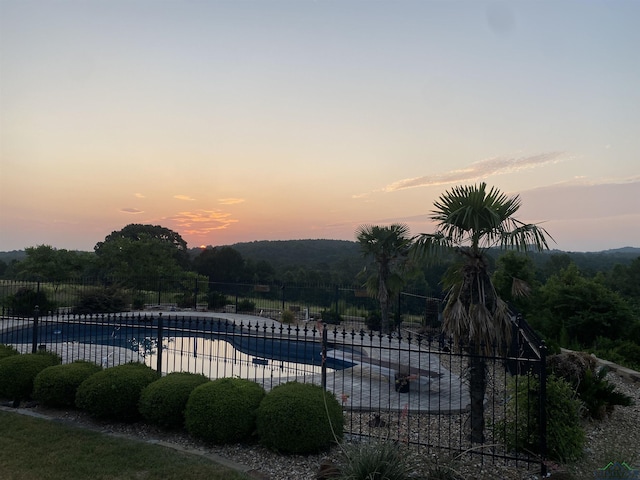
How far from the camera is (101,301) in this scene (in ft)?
58.2

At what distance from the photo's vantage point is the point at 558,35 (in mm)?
8969

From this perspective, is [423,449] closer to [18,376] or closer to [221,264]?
[18,376]

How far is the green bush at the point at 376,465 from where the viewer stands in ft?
12.0

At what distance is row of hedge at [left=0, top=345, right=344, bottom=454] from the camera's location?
178 inches

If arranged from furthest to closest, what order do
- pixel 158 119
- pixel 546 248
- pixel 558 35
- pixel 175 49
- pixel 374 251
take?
pixel 374 251
pixel 158 119
pixel 175 49
pixel 558 35
pixel 546 248

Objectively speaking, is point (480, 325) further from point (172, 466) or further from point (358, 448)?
point (172, 466)

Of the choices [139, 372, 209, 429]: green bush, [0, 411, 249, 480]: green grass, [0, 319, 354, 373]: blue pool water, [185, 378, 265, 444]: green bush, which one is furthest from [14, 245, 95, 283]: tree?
[185, 378, 265, 444]: green bush

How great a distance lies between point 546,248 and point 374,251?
32.9ft

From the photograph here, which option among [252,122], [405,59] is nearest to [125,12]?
[252,122]

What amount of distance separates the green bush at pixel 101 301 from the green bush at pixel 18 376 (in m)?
11.9

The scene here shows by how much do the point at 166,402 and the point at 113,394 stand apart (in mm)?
851

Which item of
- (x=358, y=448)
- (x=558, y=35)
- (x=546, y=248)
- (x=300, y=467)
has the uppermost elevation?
(x=558, y=35)

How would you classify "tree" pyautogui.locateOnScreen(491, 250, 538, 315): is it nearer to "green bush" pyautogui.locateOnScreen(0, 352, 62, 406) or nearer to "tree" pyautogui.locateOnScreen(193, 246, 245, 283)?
"green bush" pyautogui.locateOnScreen(0, 352, 62, 406)

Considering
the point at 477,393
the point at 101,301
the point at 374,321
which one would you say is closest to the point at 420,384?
the point at 477,393
